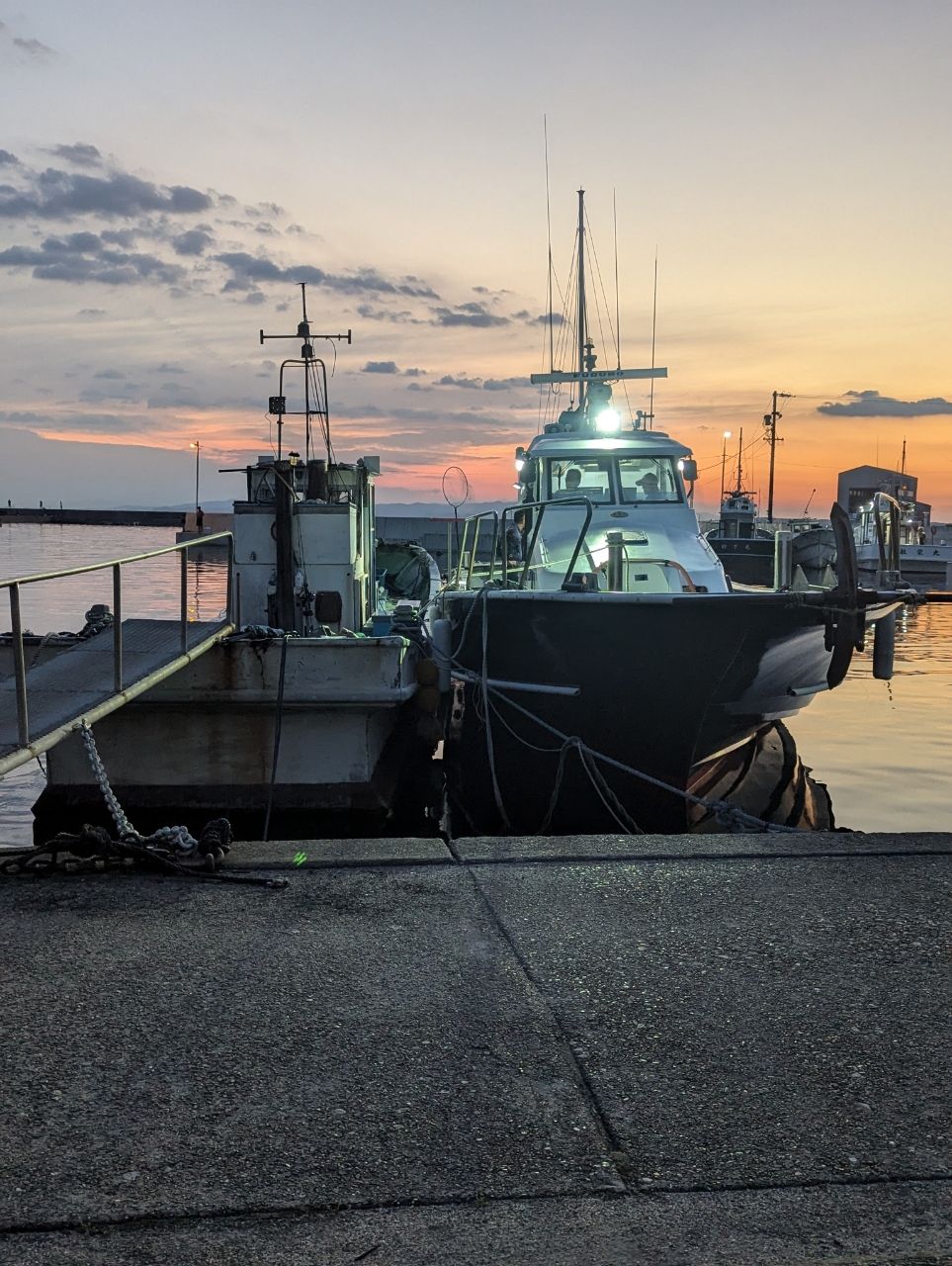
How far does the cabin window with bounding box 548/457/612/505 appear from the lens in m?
13.2

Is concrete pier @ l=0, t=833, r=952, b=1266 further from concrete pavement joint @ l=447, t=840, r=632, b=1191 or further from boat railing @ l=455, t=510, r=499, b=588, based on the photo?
boat railing @ l=455, t=510, r=499, b=588

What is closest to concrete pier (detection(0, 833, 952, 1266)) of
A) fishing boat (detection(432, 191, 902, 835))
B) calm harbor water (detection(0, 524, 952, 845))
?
fishing boat (detection(432, 191, 902, 835))

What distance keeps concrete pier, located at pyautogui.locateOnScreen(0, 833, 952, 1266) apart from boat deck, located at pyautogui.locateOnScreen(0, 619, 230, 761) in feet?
4.28

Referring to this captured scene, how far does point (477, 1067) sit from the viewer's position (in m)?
3.21

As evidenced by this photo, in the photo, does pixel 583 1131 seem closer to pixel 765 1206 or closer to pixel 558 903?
pixel 765 1206

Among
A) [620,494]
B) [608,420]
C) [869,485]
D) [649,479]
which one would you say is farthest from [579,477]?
[869,485]

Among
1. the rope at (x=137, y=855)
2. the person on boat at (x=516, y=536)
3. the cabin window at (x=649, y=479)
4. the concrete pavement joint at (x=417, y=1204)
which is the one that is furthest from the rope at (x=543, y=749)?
the concrete pavement joint at (x=417, y=1204)

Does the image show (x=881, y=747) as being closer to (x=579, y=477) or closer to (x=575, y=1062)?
(x=579, y=477)

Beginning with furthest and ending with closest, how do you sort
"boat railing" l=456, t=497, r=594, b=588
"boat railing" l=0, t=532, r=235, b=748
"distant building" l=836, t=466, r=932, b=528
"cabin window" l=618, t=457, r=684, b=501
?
"distant building" l=836, t=466, r=932, b=528 → "cabin window" l=618, t=457, r=684, b=501 → "boat railing" l=456, t=497, r=594, b=588 → "boat railing" l=0, t=532, r=235, b=748

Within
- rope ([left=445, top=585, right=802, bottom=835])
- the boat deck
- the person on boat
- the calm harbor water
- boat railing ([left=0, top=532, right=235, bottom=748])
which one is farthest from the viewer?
the calm harbor water

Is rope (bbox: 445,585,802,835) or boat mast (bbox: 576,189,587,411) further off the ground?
boat mast (bbox: 576,189,587,411)

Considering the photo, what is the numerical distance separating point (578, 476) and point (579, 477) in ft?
0.06

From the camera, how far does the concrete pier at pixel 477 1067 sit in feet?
8.25

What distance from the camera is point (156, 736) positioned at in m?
10.7
